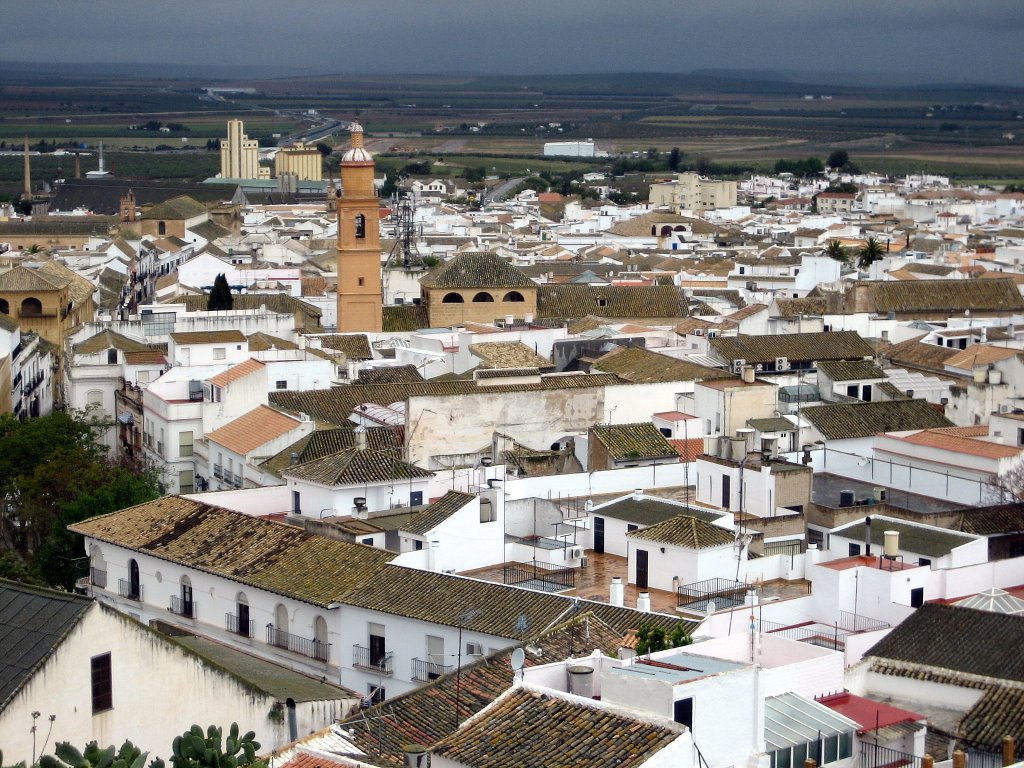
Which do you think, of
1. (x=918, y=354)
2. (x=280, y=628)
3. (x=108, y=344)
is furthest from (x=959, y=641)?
(x=108, y=344)

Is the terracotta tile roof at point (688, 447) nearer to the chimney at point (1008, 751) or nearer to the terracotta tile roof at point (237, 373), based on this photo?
the terracotta tile roof at point (237, 373)


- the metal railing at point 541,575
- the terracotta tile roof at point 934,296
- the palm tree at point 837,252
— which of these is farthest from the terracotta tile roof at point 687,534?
the palm tree at point 837,252

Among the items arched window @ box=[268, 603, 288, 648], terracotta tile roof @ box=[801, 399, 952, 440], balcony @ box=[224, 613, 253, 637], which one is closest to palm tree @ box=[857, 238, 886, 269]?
terracotta tile roof @ box=[801, 399, 952, 440]

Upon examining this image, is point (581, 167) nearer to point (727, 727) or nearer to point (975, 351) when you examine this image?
point (975, 351)

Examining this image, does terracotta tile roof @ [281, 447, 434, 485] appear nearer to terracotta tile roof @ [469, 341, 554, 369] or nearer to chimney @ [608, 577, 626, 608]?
chimney @ [608, 577, 626, 608]

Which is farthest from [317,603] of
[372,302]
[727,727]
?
[372,302]

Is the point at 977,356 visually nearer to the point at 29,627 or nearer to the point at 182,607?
the point at 182,607
